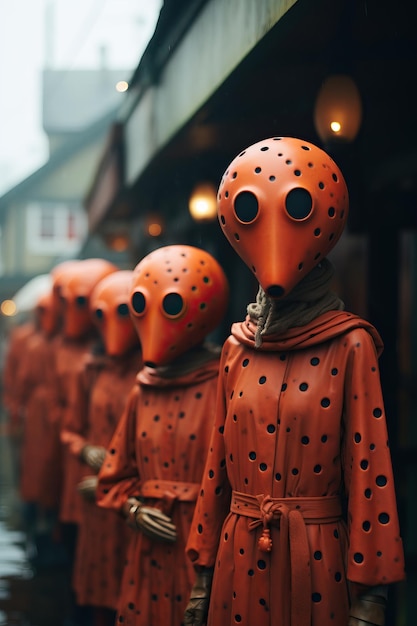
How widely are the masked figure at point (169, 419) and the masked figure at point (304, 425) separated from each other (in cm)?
95

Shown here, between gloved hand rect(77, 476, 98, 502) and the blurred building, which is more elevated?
the blurred building

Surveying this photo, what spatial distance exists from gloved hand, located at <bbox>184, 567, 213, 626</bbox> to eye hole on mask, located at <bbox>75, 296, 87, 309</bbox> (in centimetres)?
448

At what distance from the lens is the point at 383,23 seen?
432 cm

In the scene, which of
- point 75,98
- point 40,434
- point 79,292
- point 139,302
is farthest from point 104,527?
point 75,98

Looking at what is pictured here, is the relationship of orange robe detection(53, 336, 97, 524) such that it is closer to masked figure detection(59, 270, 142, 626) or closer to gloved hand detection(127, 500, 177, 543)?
masked figure detection(59, 270, 142, 626)

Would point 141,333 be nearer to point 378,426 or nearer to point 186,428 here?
point 186,428

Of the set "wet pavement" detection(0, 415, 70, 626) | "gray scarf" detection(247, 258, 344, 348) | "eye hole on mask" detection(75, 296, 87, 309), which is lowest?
"wet pavement" detection(0, 415, 70, 626)

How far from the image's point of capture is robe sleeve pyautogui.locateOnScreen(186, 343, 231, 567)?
3873mm

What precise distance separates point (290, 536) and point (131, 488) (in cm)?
157

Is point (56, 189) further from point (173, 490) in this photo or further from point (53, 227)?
point (173, 490)

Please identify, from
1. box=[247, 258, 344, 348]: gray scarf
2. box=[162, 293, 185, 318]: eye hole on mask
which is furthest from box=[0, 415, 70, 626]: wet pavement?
box=[247, 258, 344, 348]: gray scarf

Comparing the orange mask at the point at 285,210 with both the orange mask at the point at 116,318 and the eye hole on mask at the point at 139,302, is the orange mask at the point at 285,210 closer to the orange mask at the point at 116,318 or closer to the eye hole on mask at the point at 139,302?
the eye hole on mask at the point at 139,302

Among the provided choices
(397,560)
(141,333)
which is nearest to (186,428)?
(141,333)

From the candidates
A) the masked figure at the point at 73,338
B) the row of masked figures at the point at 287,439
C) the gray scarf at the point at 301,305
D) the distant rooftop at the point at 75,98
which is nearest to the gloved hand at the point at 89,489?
the row of masked figures at the point at 287,439
